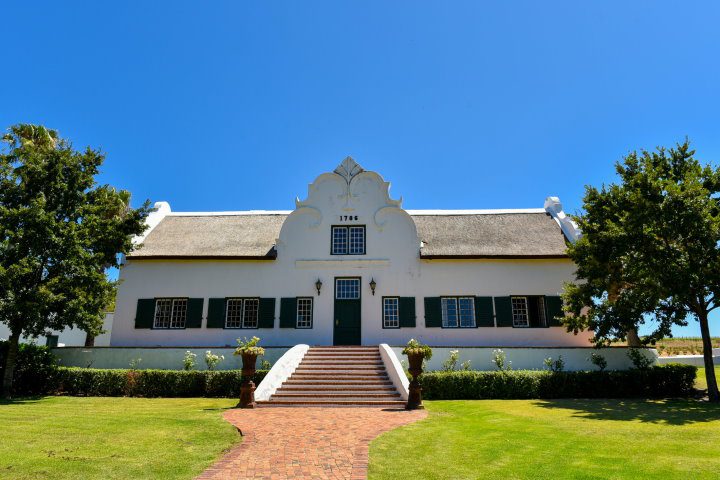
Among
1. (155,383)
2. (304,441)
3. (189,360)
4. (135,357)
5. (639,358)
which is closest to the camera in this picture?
(304,441)

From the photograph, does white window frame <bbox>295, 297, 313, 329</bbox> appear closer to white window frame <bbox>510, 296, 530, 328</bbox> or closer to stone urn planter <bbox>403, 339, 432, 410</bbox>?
stone urn planter <bbox>403, 339, 432, 410</bbox>

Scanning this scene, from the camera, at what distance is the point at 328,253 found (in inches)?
861

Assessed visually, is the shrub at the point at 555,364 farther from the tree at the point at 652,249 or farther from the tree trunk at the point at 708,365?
the tree trunk at the point at 708,365

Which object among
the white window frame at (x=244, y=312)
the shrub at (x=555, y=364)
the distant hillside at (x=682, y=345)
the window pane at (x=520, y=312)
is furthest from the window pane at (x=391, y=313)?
the distant hillside at (x=682, y=345)

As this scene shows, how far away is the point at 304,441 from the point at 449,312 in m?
13.3

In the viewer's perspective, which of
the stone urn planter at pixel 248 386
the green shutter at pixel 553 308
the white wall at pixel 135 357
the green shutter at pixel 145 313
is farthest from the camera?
the green shutter at pixel 145 313

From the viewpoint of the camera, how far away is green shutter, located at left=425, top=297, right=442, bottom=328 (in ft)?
68.0

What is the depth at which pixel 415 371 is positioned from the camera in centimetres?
1375

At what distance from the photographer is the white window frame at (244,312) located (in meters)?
21.3

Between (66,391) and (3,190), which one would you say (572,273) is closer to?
(66,391)

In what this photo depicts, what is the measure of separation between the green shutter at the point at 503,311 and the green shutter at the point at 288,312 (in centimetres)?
937

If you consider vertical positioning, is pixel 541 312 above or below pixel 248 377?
above

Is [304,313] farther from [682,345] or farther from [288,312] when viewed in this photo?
[682,345]

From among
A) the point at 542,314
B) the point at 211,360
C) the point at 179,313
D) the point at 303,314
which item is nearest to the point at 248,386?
the point at 211,360
